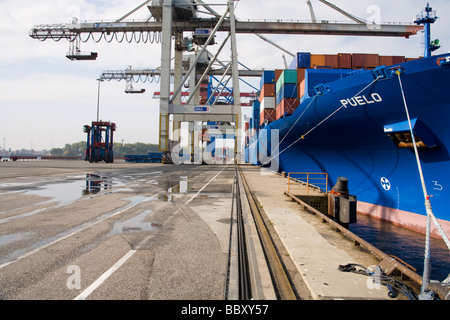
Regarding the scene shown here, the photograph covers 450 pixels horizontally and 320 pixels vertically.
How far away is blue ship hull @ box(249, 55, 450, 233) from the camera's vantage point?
9258mm

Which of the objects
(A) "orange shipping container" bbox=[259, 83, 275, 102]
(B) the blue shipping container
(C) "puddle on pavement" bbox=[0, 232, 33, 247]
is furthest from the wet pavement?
(A) "orange shipping container" bbox=[259, 83, 275, 102]

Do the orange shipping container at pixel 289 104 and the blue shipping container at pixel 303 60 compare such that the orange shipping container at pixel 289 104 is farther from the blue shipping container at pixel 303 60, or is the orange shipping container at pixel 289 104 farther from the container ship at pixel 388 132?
the container ship at pixel 388 132

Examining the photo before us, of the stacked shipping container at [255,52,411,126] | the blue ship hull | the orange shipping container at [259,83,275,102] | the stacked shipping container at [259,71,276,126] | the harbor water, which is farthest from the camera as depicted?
the orange shipping container at [259,83,275,102]

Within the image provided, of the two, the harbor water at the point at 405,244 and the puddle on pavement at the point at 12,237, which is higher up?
the puddle on pavement at the point at 12,237

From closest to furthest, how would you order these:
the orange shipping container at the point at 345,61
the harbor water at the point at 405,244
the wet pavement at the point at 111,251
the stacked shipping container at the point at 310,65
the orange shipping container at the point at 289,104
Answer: the wet pavement at the point at 111,251 < the harbor water at the point at 405,244 < the stacked shipping container at the point at 310,65 < the orange shipping container at the point at 345,61 < the orange shipping container at the point at 289,104

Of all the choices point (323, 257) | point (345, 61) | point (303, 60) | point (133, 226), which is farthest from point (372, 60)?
point (133, 226)

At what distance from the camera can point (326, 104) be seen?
13.6 metres

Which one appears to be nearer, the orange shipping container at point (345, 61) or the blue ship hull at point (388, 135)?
the blue ship hull at point (388, 135)

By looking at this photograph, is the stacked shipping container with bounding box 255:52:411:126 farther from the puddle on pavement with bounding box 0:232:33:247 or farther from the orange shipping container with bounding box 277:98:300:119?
the puddle on pavement with bounding box 0:232:33:247

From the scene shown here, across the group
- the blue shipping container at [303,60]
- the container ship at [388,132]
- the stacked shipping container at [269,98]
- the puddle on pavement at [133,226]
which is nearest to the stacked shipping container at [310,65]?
the blue shipping container at [303,60]

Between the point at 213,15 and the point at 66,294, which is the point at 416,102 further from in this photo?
the point at 213,15

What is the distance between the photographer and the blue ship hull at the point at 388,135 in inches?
364
